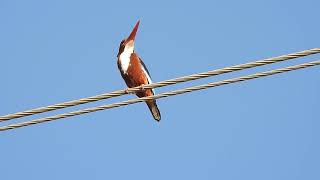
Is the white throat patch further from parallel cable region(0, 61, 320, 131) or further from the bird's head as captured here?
parallel cable region(0, 61, 320, 131)

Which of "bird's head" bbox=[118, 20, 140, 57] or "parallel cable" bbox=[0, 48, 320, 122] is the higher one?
"bird's head" bbox=[118, 20, 140, 57]

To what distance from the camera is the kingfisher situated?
995cm

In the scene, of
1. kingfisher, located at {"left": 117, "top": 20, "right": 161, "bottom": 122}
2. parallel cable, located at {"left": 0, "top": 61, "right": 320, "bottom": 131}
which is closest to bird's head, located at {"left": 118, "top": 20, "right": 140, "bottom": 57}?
kingfisher, located at {"left": 117, "top": 20, "right": 161, "bottom": 122}

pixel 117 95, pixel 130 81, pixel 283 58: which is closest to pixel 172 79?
pixel 117 95

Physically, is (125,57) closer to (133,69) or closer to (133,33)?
(133,69)

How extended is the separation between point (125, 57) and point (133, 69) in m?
0.31

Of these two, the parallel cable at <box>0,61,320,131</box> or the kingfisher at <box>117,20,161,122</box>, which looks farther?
the kingfisher at <box>117,20,161,122</box>

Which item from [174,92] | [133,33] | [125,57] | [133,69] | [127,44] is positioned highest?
[133,33]

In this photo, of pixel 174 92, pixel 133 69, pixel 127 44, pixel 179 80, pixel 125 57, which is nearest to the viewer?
pixel 179 80

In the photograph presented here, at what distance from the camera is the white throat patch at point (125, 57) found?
10.0 meters

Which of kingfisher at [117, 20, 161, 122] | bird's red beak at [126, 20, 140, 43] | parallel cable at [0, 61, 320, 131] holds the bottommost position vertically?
parallel cable at [0, 61, 320, 131]

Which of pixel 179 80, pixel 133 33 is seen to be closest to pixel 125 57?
pixel 133 33

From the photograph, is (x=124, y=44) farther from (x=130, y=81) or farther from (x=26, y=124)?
(x=26, y=124)

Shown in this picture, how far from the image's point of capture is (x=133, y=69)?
9961 millimetres
